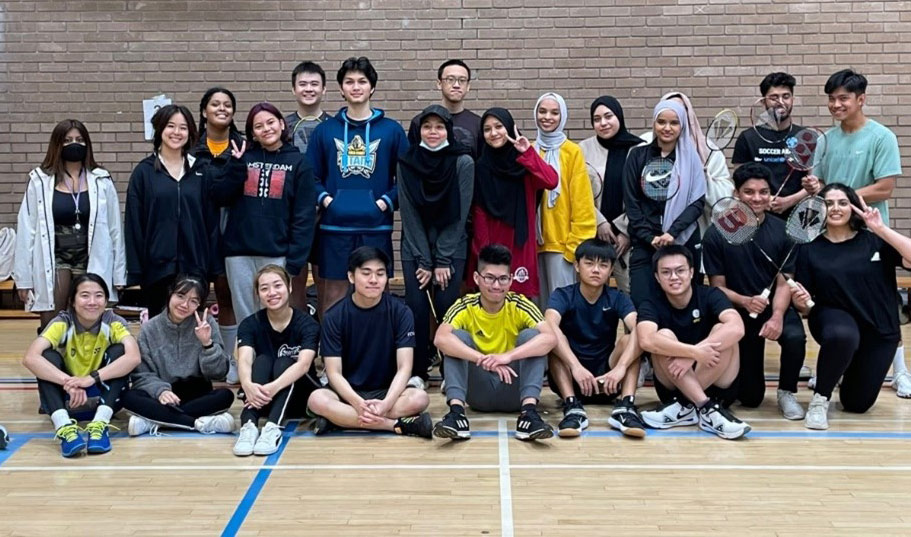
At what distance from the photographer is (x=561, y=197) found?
600 centimetres

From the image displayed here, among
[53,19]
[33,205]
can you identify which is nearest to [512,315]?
[33,205]

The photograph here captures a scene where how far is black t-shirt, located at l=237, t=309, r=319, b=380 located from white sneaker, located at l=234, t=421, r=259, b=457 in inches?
18.7

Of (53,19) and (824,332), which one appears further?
(53,19)

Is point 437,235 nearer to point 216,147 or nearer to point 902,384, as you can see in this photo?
point 216,147

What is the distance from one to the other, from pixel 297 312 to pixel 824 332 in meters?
3.02

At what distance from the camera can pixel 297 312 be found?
531cm

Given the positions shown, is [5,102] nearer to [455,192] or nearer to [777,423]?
[455,192]

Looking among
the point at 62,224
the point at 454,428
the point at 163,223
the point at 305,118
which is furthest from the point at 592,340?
the point at 62,224

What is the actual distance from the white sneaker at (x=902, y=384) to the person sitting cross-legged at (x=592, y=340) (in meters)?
1.89

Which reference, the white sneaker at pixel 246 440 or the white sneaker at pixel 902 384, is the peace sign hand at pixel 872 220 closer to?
the white sneaker at pixel 902 384

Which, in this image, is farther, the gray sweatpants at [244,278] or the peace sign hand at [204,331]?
the gray sweatpants at [244,278]

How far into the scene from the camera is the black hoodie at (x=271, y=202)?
5805mm

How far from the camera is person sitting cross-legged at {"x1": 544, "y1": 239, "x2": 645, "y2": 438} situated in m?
5.29

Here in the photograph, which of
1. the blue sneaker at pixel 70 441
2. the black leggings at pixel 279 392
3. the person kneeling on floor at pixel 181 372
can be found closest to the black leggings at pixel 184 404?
the person kneeling on floor at pixel 181 372
